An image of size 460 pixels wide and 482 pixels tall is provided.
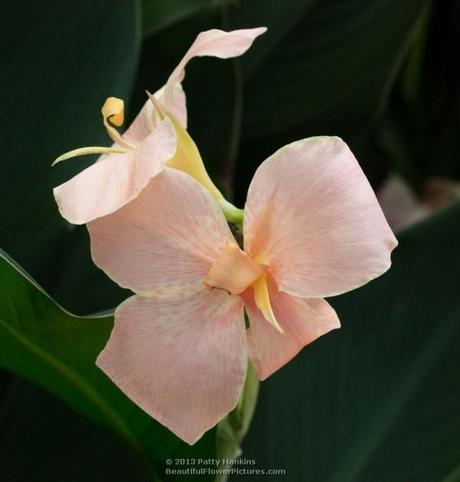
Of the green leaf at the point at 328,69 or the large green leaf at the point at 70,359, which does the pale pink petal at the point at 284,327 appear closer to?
the large green leaf at the point at 70,359

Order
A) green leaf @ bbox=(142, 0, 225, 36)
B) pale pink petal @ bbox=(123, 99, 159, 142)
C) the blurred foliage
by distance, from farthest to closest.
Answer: green leaf @ bbox=(142, 0, 225, 36)
the blurred foliage
pale pink petal @ bbox=(123, 99, 159, 142)

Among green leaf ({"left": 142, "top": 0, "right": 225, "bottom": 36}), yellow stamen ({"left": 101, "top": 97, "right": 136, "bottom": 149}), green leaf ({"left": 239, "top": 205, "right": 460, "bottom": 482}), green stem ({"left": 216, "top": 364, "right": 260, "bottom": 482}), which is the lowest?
green leaf ({"left": 239, "top": 205, "right": 460, "bottom": 482})

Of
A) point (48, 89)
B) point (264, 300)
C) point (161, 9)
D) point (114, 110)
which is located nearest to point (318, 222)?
point (264, 300)

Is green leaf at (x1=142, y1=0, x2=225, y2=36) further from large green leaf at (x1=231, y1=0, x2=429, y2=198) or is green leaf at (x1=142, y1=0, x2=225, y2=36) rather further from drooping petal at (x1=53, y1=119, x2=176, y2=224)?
drooping petal at (x1=53, y1=119, x2=176, y2=224)

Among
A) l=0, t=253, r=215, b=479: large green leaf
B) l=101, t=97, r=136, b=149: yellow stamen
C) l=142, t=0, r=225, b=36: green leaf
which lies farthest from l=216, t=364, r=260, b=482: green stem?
l=142, t=0, r=225, b=36: green leaf

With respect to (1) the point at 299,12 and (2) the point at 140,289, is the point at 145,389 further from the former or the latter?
(1) the point at 299,12

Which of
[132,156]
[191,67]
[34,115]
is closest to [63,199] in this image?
[132,156]

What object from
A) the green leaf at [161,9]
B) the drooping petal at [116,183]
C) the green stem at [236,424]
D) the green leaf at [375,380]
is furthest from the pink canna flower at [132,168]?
the green leaf at [161,9]
